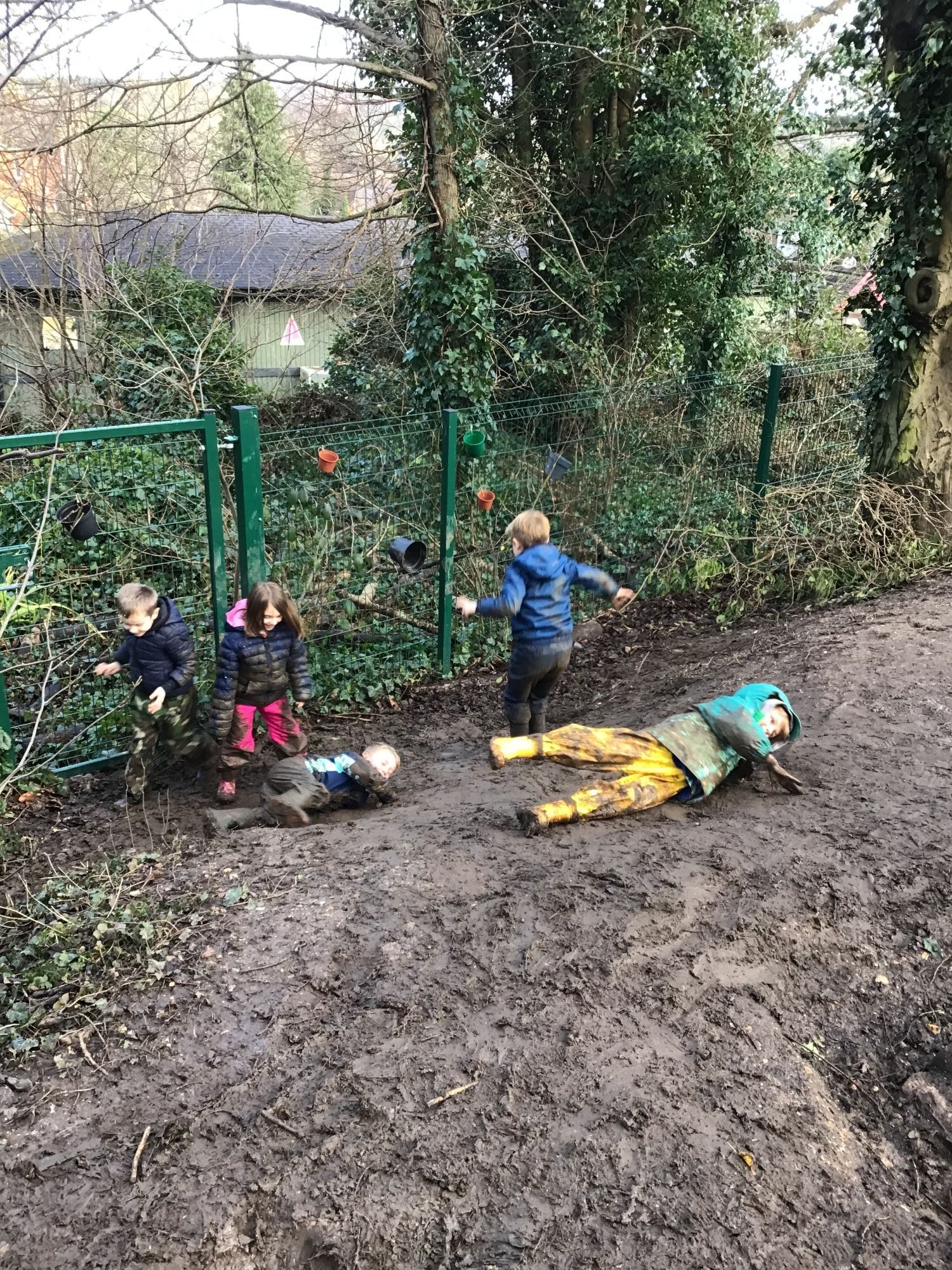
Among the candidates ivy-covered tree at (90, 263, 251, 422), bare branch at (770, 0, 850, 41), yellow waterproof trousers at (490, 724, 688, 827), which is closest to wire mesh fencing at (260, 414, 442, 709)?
yellow waterproof trousers at (490, 724, 688, 827)

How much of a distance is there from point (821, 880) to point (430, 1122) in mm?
1879

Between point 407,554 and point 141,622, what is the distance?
219cm

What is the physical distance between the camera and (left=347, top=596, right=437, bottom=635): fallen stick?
6.62m

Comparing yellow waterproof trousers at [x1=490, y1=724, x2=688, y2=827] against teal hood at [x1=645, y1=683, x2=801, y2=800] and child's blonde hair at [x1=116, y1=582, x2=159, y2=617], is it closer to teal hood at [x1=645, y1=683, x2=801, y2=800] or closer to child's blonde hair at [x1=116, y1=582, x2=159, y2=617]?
→ teal hood at [x1=645, y1=683, x2=801, y2=800]

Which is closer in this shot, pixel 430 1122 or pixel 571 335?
pixel 430 1122

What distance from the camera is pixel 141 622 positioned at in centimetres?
481

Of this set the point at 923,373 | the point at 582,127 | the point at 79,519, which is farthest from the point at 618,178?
the point at 79,519

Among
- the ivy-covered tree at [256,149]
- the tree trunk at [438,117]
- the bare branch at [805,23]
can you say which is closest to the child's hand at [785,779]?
the tree trunk at [438,117]

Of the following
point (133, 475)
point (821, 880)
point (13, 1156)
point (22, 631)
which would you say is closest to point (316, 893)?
point (13, 1156)

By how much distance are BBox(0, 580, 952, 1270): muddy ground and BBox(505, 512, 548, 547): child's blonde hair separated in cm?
151

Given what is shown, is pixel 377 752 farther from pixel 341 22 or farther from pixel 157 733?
pixel 341 22

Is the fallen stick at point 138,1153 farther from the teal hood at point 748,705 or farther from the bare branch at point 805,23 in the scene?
the bare branch at point 805,23

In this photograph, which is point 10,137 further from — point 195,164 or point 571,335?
point 571,335

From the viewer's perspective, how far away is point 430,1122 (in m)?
2.75
